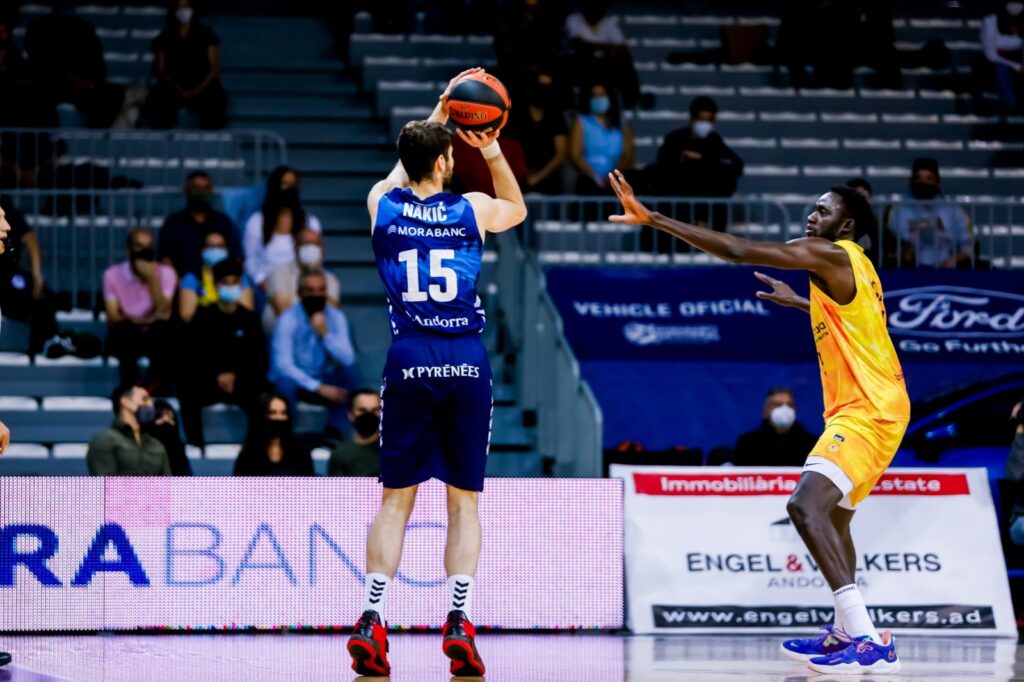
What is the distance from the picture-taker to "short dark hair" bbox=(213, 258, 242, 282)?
14539 millimetres

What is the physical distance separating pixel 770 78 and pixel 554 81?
365 centimetres

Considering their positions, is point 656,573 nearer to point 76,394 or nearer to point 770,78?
point 76,394

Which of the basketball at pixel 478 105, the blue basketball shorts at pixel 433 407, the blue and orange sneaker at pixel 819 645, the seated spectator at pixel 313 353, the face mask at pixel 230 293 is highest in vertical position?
the face mask at pixel 230 293

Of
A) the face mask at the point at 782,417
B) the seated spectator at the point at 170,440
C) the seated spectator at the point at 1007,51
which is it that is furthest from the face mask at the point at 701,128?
the seated spectator at the point at 170,440

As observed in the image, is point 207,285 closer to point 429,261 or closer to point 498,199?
point 498,199

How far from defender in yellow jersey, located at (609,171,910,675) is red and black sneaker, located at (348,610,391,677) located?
7.41 feet

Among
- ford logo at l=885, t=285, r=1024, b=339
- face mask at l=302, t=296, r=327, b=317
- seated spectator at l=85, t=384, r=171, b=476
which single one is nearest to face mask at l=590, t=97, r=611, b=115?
ford logo at l=885, t=285, r=1024, b=339

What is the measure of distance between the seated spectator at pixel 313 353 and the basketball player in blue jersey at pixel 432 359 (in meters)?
5.94

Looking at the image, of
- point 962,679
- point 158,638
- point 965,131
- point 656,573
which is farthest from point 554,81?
point 962,679

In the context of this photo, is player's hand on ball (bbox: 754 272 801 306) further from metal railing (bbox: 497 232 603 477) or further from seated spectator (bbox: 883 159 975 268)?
seated spectator (bbox: 883 159 975 268)

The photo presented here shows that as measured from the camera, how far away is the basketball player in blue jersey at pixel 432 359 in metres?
8.22

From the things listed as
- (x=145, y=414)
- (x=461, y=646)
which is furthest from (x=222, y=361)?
(x=461, y=646)

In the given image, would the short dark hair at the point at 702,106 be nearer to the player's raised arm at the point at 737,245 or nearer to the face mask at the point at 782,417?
the face mask at the point at 782,417

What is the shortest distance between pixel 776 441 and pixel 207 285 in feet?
16.3
